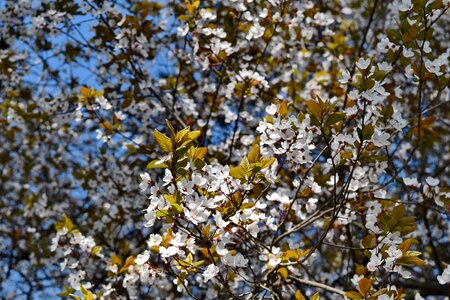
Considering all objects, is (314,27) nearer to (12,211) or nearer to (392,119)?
(392,119)

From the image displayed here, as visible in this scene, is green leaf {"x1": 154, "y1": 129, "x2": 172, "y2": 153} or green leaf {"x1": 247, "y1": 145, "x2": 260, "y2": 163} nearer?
green leaf {"x1": 154, "y1": 129, "x2": 172, "y2": 153}

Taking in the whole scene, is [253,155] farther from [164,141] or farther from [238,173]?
[164,141]

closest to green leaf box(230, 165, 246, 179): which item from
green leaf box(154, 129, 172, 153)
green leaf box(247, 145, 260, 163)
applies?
green leaf box(247, 145, 260, 163)

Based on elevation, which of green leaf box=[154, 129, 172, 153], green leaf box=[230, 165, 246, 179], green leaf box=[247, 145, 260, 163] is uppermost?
green leaf box=[247, 145, 260, 163]

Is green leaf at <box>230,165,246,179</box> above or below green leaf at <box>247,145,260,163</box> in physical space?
below

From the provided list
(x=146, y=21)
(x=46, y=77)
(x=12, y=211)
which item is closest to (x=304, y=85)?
(x=146, y=21)

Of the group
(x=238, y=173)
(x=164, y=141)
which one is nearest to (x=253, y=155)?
(x=238, y=173)

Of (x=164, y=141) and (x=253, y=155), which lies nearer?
(x=164, y=141)

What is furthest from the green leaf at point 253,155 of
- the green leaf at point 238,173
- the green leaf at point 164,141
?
the green leaf at point 164,141

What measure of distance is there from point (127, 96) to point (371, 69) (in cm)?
205

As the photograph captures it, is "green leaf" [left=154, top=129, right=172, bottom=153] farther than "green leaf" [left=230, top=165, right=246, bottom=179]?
No

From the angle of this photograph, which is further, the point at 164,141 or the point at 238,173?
the point at 238,173

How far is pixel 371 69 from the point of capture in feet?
7.53

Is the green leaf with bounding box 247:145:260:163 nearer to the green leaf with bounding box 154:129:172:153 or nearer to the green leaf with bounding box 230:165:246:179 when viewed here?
the green leaf with bounding box 230:165:246:179
